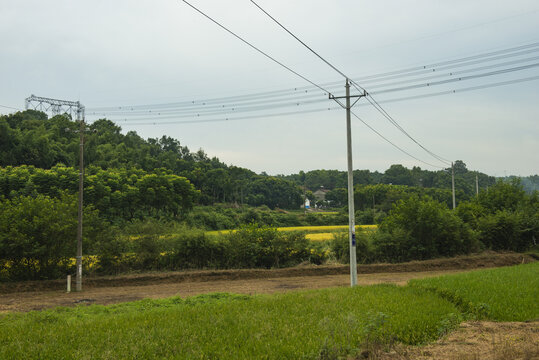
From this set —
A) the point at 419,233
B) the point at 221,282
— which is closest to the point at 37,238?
the point at 221,282

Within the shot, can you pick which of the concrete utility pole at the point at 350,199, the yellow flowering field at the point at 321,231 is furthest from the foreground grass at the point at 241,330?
the yellow flowering field at the point at 321,231

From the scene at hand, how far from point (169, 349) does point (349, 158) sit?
47.6 feet

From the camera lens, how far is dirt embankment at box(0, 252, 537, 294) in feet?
83.7

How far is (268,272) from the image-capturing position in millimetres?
28938

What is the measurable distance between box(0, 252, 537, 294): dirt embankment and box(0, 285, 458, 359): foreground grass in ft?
47.6

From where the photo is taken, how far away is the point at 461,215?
35.8 meters

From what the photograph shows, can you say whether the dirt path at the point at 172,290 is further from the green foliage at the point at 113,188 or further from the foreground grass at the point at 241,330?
the green foliage at the point at 113,188

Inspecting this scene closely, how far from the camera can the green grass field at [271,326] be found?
304 inches

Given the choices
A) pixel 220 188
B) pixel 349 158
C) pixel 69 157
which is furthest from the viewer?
pixel 220 188

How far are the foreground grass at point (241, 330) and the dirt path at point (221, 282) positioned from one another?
31.1 feet

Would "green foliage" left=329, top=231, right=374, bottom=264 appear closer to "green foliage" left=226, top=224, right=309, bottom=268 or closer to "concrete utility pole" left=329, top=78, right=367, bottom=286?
"green foliage" left=226, top=224, right=309, bottom=268

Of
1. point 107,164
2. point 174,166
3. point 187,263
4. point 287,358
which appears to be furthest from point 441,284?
point 174,166

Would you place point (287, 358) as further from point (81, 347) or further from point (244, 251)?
point (244, 251)

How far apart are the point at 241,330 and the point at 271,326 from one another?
79 cm
